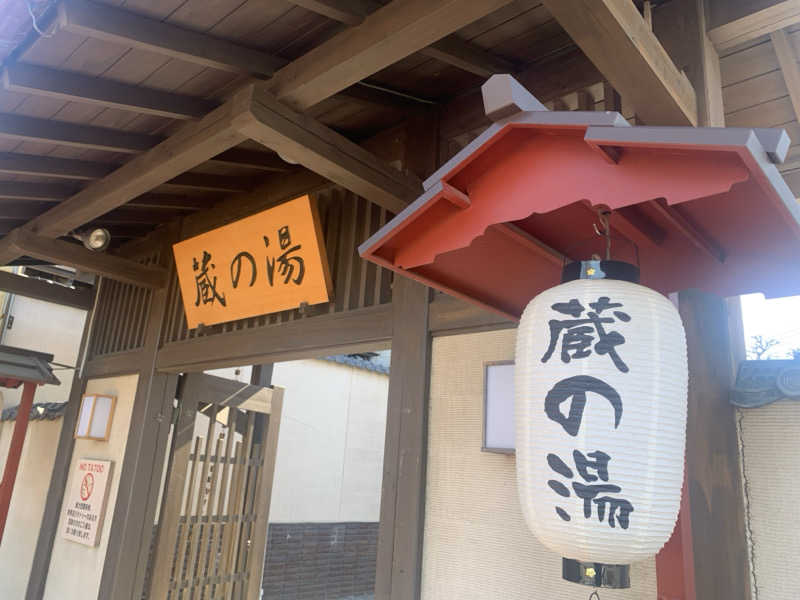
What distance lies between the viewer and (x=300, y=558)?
8641 millimetres

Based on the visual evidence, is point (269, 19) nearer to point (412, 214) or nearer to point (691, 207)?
point (412, 214)

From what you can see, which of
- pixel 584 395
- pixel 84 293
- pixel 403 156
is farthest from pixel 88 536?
pixel 584 395

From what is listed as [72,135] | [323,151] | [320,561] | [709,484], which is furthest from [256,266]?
[320,561]

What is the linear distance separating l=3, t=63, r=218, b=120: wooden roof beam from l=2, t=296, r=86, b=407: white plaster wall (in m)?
6.73

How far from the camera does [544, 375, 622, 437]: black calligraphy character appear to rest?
1.63 metres

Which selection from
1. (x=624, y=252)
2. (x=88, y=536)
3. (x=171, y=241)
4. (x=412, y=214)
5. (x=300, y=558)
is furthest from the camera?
(x=300, y=558)

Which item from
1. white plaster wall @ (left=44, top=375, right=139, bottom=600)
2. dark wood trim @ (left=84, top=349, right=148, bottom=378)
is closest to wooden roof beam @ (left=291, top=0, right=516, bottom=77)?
dark wood trim @ (left=84, top=349, right=148, bottom=378)

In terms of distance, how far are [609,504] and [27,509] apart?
24.2ft

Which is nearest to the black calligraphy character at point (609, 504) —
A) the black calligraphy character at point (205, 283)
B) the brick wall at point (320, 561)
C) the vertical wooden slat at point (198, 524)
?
the black calligraphy character at point (205, 283)

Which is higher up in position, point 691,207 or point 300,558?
point 691,207

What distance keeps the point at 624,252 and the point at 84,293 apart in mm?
6368

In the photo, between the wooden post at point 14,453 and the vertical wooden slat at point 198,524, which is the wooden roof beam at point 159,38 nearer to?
Answer: the vertical wooden slat at point 198,524

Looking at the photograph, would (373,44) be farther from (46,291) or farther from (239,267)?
(46,291)

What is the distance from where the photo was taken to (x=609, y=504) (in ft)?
5.23
